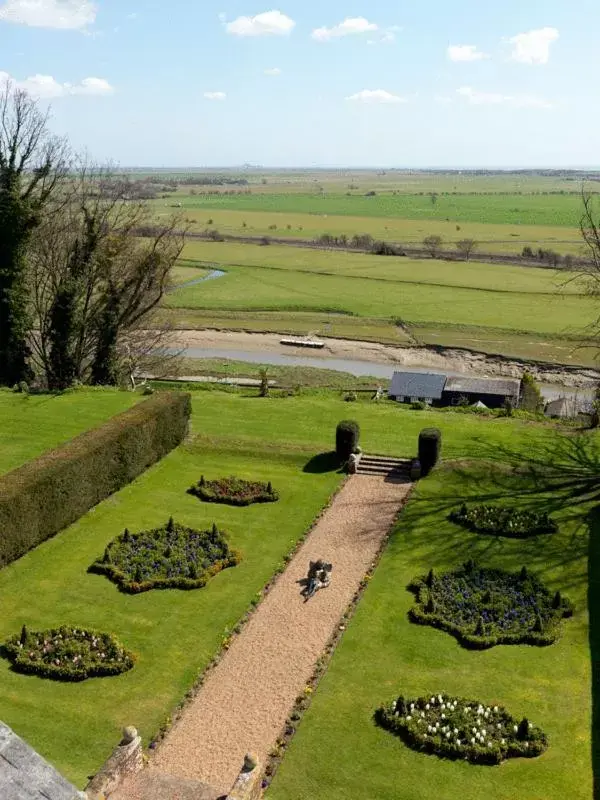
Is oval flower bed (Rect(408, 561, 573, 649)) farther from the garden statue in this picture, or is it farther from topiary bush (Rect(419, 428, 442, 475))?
topiary bush (Rect(419, 428, 442, 475))

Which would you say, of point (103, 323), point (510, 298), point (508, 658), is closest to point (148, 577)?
point (508, 658)

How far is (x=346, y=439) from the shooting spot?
116 feet

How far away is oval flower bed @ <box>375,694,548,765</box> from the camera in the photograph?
17891 millimetres

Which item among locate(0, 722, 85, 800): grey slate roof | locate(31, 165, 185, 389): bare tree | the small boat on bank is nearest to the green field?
locate(0, 722, 85, 800): grey slate roof

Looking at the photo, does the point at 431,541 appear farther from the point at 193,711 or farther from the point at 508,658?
the point at 193,711

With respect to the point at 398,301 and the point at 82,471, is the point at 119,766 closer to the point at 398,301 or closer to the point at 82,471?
the point at 82,471

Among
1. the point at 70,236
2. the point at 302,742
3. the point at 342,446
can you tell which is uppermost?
the point at 70,236

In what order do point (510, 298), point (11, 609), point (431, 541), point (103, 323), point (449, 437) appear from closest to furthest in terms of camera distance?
point (11, 609) → point (431, 541) → point (449, 437) → point (103, 323) → point (510, 298)

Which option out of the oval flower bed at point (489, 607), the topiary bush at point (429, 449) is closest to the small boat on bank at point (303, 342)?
the topiary bush at point (429, 449)

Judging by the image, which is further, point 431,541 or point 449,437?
point 449,437

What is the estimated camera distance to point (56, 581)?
2550 centimetres

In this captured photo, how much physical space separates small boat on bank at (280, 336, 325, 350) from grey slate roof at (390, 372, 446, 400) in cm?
2306

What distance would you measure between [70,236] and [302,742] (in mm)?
43820

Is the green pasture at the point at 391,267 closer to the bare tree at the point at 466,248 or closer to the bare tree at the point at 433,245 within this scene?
the bare tree at the point at 466,248
